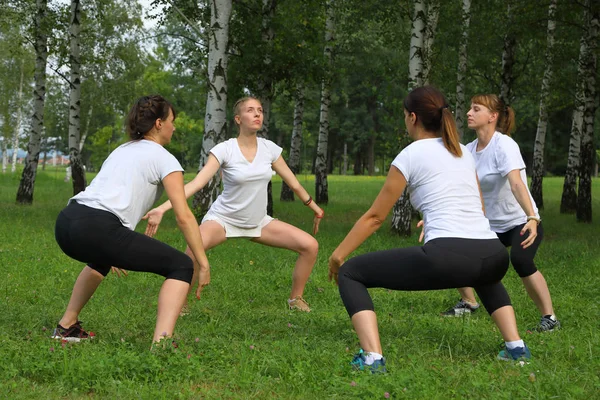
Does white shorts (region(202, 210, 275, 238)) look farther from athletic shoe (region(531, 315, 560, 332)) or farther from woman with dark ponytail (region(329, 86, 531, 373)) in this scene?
athletic shoe (region(531, 315, 560, 332))

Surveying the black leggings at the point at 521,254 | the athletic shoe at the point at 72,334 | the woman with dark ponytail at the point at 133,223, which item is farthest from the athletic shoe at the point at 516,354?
the athletic shoe at the point at 72,334

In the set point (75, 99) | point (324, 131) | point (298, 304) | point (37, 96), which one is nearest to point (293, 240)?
point (298, 304)

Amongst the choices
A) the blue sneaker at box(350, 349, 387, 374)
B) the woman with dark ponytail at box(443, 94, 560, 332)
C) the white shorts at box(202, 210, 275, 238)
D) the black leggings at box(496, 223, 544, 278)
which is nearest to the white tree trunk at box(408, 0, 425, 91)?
the woman with dark ponytail at box(443, 94, 560, 332)

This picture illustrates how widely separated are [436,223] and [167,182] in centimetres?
192

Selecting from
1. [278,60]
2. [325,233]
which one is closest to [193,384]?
[325,233]

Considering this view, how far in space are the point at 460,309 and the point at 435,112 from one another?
3.24 meters

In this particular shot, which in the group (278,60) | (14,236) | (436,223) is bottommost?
(14,236)

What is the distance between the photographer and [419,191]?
506 centimetres

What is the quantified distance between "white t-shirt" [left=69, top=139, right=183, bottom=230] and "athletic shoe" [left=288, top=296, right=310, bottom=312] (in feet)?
8.74

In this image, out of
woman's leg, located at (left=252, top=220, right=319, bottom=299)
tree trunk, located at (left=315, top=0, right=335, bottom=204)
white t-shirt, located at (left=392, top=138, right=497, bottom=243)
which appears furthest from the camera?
tree trunk, located at (left=315, top=0, right=335, bottom=204)

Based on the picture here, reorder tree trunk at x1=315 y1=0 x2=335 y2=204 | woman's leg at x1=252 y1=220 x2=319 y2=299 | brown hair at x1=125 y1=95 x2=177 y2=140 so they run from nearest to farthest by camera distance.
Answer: brown hair at x1=125 y1=95 x2=177 y2=140, woman's leg at x1=252 y1=220 x2=319 y2=299, tree trunk at x1=315 y1=0 x2=335 y2=204

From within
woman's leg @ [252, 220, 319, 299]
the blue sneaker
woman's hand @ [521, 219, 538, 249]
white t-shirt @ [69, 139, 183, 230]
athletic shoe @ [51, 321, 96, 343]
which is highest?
white t-shirt @ [69, 139, 183, 230]

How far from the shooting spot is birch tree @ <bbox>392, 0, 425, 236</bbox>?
15133 millimetres

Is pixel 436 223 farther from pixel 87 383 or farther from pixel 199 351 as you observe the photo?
pixel 87 383
